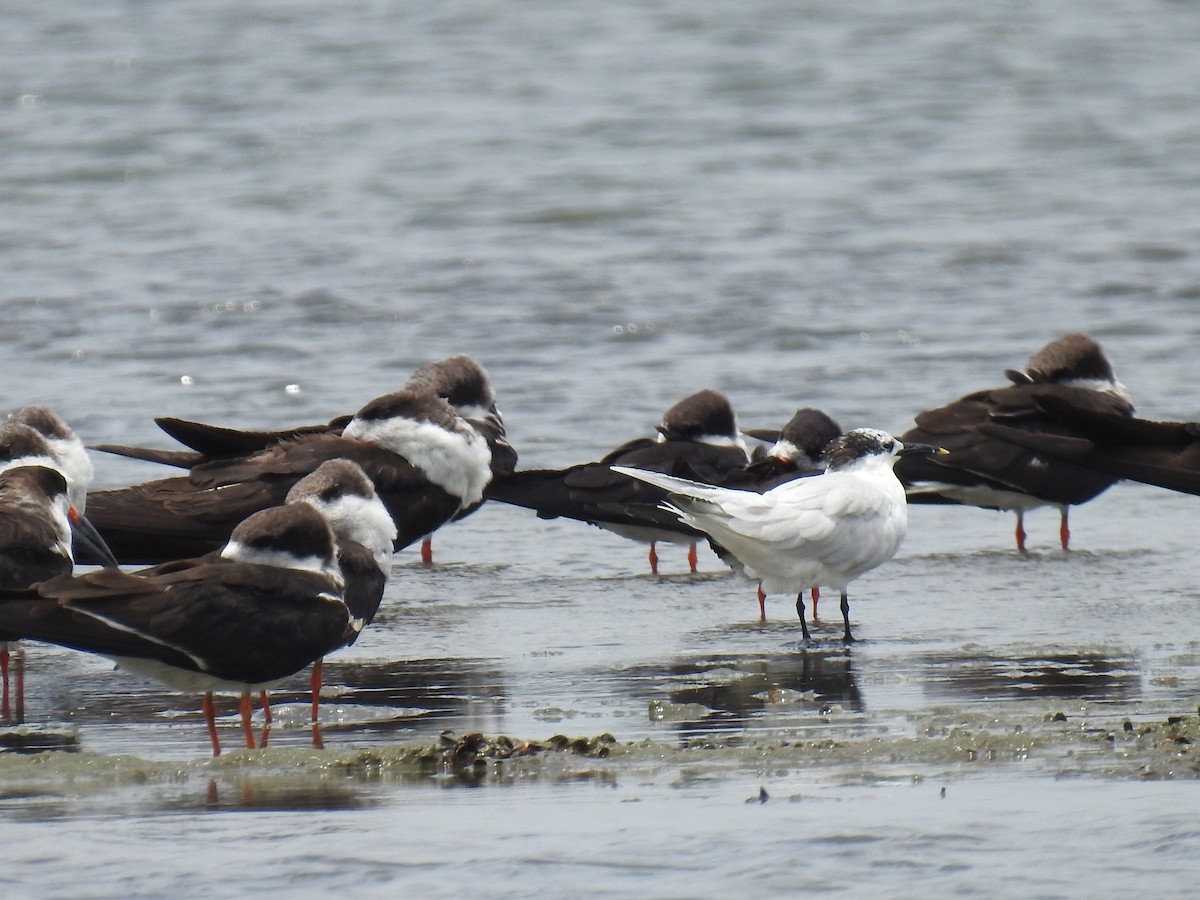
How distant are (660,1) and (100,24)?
7268mm

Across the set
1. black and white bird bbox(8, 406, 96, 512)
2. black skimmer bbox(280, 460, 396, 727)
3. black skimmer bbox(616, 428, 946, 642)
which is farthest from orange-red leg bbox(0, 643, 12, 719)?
black skimmer bbox(616, 428, 946, 642)

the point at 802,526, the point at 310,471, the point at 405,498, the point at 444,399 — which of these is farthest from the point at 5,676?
the point at 444,399

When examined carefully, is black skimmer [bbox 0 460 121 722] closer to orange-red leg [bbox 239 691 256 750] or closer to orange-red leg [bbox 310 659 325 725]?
orange-red leg [bbox 239 691 256 750]

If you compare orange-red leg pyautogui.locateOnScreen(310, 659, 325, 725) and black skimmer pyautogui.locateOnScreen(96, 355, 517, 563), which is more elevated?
black skimmer pyautogui.locateOnScreen(96, 355, 517, 563)

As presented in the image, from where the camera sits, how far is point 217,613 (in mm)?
5676

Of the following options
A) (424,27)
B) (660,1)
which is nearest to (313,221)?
(424,27)

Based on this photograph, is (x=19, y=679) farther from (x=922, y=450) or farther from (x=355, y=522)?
(x=922, y=450)

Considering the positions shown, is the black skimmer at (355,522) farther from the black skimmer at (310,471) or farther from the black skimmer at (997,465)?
the black skimmer at (997,465)

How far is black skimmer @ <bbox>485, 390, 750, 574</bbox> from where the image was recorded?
8.25 metres

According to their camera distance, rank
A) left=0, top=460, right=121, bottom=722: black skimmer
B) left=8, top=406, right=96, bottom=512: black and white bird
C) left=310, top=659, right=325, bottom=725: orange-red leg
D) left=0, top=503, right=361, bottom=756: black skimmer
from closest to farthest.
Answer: left=0, top=503, right=361, bottom=756: black skimmer → left=310, top=659, right=325, bottom=725: orange-red leg → left=0, top=460, right=121, bottom=722: black skimmer → left=8, top=406, right=96, bottom=512: black and white bird

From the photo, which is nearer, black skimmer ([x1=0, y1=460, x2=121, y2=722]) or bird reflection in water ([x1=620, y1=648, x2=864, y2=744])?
bird reflection in water ([x1=620, y1=648, x2=864, y2=744])

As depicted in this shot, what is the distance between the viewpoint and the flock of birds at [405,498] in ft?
18.7

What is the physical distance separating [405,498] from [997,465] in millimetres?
2481

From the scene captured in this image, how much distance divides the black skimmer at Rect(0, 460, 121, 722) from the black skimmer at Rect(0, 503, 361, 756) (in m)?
0.41
